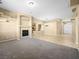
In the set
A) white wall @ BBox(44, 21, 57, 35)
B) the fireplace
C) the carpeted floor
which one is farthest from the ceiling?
white wall @ BBox(44, 21, 57, 35)

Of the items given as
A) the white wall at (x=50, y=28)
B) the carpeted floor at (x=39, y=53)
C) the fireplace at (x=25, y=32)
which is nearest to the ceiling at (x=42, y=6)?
the fireplace at (x=25, y=32)

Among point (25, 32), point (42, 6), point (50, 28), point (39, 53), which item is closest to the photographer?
point (39, 53)

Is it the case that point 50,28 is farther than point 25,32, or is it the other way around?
point 50,28

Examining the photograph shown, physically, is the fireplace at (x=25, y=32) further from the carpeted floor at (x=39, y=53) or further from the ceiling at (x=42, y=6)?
the carpeted floor at (x=39, y=53)

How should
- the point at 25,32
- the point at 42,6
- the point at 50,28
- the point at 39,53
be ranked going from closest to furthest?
the point at 39,53, the point at 42,6, the point at 25,32, the point at 50,28

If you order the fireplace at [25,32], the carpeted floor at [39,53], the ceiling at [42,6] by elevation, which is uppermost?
the ceiling at [42,6]

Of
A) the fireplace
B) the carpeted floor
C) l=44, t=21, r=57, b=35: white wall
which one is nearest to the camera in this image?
the carpeted floor

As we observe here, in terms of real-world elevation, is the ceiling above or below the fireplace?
above

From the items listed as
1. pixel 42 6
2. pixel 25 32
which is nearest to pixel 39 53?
pixel 42 6

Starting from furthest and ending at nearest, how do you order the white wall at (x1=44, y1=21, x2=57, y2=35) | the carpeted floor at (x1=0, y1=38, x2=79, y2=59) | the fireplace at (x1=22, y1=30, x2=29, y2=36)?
the white wall at (x1=44, y1=21, x2=57, y2=35), the fireplace at (x1=22, y1=30, x2=29, y2=36), the carpeted floor at (x1=0, y1=38, x2=79, y2=59)

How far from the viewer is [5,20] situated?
21.0 ft

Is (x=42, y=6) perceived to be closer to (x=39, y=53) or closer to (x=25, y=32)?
(x=25, y=32)

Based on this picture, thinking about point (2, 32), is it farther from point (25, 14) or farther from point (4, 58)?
point (4, 58)

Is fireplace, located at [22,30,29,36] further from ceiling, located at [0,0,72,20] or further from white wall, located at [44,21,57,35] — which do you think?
white wall, located at [44,21,57,35]
